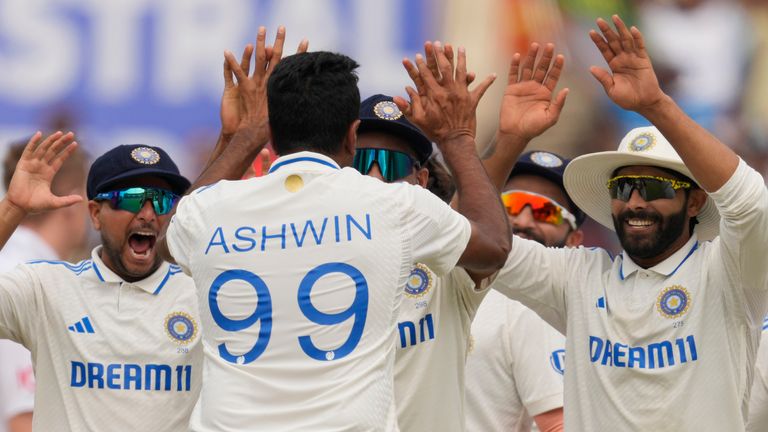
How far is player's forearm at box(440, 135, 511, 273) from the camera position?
5.53 m

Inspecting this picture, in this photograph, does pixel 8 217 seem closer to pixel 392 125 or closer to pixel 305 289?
pixel 392 125

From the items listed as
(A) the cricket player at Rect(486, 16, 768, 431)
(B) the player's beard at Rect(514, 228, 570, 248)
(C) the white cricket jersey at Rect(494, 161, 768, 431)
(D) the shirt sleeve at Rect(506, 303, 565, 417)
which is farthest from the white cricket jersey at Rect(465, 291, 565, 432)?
(C) the white cricket jersey at Rect(494, 161, 768, 431)

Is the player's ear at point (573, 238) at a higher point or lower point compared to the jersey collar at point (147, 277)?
higher

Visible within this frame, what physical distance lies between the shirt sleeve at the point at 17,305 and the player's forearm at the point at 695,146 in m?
2.70

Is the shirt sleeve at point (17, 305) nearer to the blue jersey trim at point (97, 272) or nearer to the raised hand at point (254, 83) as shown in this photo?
the blue jersey trim at point (97, 272)

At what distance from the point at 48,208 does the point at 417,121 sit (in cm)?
163

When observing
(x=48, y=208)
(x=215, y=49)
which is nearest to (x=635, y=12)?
(x=215, y=49)

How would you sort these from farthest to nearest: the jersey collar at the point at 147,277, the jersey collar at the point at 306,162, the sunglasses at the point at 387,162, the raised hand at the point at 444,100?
the jersey collar at the point at 147,277
the sunglasses at the point at 387,162
the raised hand at the point at 444,100
the jersey collar at the point at 306,162

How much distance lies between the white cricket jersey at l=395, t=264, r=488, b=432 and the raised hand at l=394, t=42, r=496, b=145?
2.17 ft

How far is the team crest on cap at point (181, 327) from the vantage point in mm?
6703

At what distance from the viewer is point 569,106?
453 inches

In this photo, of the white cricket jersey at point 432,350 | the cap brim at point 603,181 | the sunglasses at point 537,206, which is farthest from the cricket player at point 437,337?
the sunglasses at point 537,206

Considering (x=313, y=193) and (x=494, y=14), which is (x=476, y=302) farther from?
(x=494, y=14)

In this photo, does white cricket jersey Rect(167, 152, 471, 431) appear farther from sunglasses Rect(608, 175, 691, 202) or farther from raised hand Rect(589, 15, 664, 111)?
sunglasses Rect(608, 175, 691, 202)
